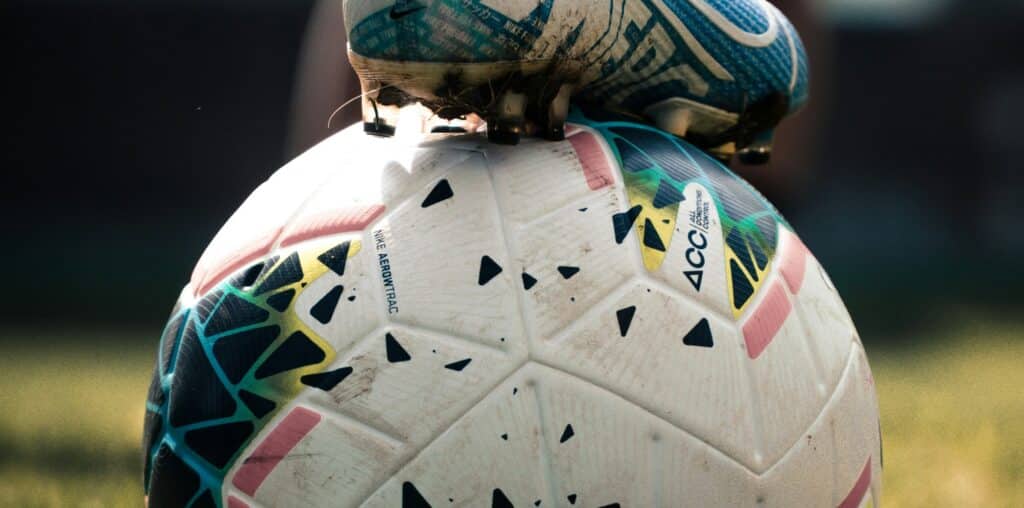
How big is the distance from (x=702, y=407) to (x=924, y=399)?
2.73 meters

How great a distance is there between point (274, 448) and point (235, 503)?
102mm

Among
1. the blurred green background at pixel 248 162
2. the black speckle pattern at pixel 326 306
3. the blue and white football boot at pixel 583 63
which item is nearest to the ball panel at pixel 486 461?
the black speckle pattern at pixel 326 306

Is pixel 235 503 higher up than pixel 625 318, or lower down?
lower down

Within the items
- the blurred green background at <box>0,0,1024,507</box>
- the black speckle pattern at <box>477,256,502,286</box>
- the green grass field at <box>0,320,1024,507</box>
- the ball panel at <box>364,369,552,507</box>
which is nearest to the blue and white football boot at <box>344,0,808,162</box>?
the black speckle pattern at <box>477,256,502,286</box>

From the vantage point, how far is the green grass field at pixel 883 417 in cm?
317

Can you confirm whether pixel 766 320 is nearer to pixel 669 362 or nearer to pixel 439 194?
pixel 669 362

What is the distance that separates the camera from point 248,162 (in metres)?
7.26

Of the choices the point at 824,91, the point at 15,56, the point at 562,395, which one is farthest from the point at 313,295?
the point at 15,56

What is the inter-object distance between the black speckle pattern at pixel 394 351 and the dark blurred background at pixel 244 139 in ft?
16.1

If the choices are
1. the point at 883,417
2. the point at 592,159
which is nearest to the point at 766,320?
the point at 592,159

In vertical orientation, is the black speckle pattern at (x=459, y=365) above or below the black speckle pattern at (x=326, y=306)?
below

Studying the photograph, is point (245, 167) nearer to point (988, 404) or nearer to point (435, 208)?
point (988, 404)

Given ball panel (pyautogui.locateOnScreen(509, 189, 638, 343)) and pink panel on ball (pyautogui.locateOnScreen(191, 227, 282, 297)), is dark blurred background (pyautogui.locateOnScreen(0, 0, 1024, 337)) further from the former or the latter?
ball panel (pyautogui.locateOnScreen(509, 189, 638, 343))

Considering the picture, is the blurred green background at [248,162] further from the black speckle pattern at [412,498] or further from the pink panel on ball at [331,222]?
the black speckle pattern at [412,498]
